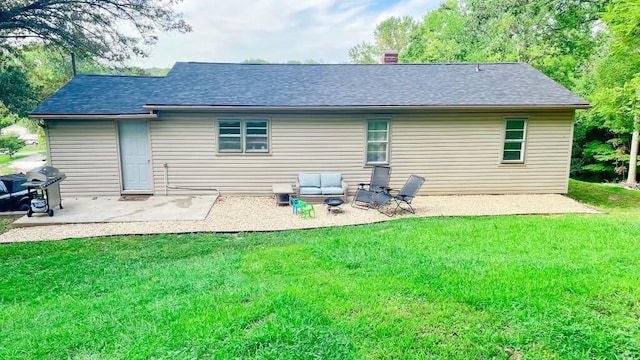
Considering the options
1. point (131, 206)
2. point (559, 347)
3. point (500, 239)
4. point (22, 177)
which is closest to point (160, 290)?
point (559, 347)

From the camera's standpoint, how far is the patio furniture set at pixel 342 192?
8680 millimetres

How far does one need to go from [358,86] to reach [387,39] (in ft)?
88.7

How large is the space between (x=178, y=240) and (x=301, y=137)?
178 inches

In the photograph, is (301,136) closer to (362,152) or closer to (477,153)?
(362,152)

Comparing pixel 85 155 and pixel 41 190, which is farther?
pixel 85 155

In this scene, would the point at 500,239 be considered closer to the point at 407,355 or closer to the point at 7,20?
the point at 407,355

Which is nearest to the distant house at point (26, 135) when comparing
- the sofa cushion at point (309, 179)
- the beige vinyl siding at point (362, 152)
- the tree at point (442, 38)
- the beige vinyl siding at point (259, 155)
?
the beige vinyl siding at point (259, 155)

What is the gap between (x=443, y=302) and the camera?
11.3 feet

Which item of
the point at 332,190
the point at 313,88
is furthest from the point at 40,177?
the point at 313,88

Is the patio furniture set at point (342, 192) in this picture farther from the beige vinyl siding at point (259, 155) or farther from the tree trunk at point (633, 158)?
the tree trunk at point (633, 158)

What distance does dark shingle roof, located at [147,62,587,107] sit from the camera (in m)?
9.84

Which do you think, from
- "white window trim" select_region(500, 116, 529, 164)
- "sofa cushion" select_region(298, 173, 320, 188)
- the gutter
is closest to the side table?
"sofa cushion" select_region(298, 173, 320, 188)

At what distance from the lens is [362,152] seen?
10.2 m

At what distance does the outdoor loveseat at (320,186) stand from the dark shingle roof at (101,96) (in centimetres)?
440
